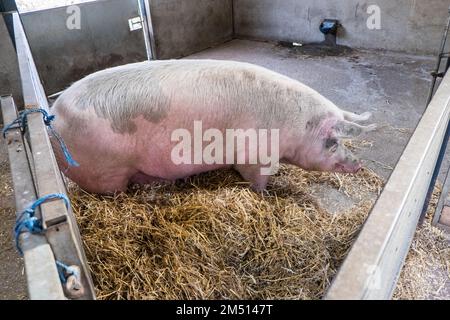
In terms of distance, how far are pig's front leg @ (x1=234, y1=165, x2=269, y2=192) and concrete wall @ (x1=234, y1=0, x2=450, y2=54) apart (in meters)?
4.88

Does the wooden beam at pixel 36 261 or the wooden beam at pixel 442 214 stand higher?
the wooden beam at pixel 36 261

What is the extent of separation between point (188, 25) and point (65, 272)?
662cm

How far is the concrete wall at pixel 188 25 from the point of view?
6.44m

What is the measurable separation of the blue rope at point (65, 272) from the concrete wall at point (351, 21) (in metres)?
6.41

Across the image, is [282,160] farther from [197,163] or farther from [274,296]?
[274,296]

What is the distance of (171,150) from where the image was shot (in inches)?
93.0

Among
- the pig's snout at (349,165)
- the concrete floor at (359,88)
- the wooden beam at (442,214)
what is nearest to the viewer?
the wooden beam at (442,214)

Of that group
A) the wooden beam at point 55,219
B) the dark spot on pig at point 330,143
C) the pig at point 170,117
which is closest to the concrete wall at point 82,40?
the pig at point 170,117

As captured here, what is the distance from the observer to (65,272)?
3.01 feet

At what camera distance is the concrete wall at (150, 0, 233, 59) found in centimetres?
644

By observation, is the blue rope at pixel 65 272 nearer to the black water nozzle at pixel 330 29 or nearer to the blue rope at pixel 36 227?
the blue rope at pixel 36 227

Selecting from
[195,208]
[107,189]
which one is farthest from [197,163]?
[107,189]

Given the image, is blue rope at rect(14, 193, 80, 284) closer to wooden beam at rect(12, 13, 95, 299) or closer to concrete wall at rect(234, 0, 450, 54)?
wooden beam at rect(12, 13, 95, 299)
